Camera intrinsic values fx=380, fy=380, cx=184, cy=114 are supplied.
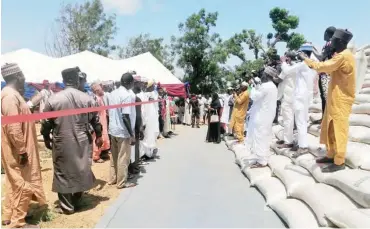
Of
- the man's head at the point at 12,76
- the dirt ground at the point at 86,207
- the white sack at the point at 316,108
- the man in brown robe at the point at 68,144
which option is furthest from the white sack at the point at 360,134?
the man's head at the point at 12,76

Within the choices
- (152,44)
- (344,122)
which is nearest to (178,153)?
(344,122)

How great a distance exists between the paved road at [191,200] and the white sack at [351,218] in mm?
839

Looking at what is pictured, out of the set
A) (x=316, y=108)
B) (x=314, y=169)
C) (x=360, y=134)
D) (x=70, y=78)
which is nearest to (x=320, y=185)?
(x=314, y=169)

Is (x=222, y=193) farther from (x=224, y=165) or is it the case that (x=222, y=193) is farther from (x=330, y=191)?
(x=224, y=165)

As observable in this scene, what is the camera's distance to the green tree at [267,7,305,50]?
2691cm

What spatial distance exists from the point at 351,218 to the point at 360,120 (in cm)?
310

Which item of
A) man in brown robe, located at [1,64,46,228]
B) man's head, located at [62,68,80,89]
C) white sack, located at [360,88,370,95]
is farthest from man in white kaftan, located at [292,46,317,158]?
man in brown robe, located at [1,64,46,228]

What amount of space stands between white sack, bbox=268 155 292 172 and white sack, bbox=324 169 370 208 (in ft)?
4.68

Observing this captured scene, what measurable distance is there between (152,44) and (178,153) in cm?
2983

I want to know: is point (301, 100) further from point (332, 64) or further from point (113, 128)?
point (113, 128)

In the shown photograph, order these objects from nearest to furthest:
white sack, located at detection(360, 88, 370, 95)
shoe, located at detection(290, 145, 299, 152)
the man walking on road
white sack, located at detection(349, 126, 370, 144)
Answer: white sack, located at detection(349, 126, 370, 144) < the man walking on road < shoe, located at detection(290, 145, 299, 152) < white sack, located at detection(360, 88, 370, 95)

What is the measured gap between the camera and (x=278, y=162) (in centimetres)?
588

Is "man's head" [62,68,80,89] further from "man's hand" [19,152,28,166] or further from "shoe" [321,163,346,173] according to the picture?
"shoe" [321,163,346,173]

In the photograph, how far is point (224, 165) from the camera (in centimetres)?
745
